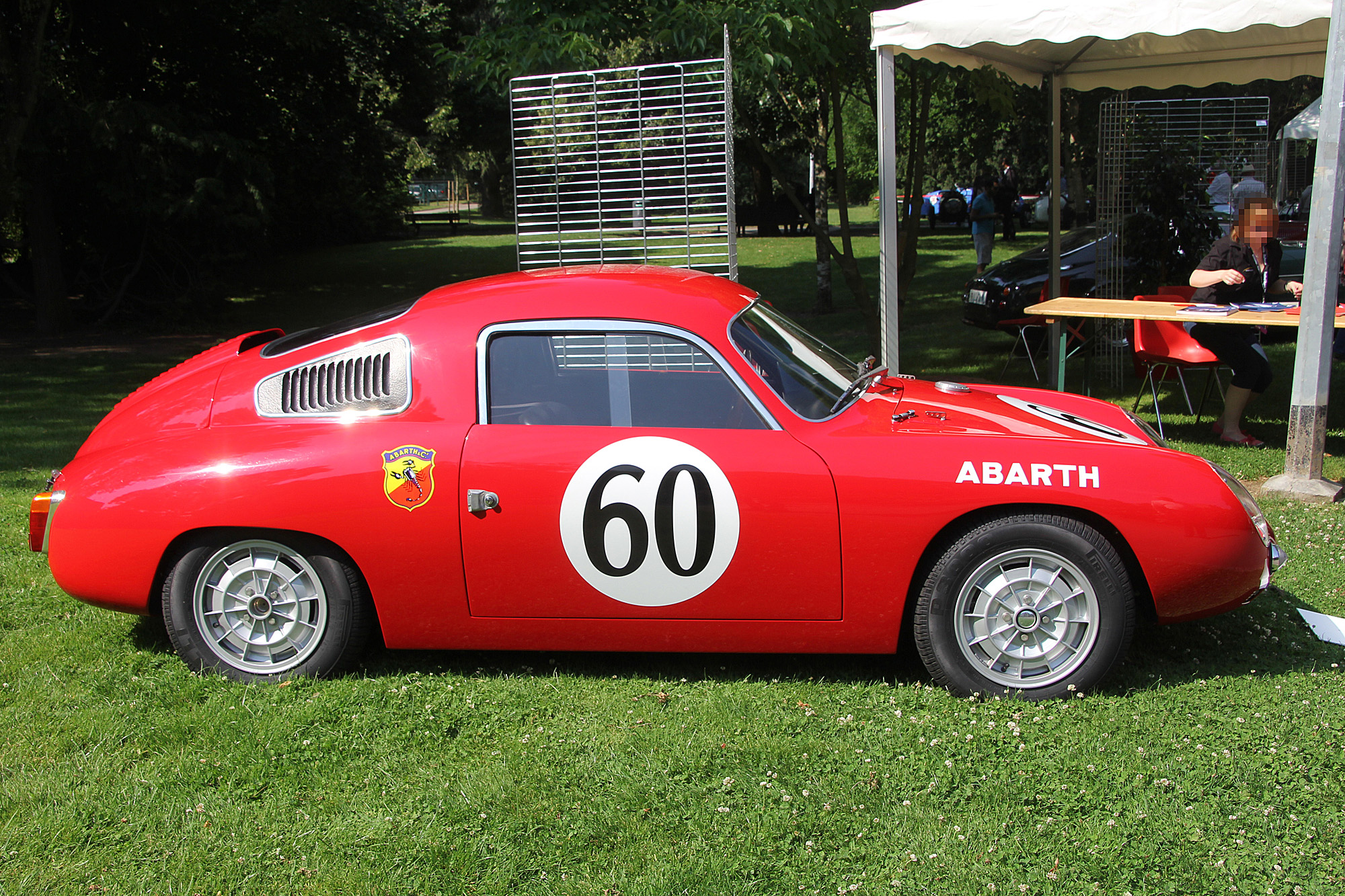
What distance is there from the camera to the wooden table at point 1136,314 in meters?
6.71

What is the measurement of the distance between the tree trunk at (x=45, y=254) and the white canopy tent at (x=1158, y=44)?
1322cm

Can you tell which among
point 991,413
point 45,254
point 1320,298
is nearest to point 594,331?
point 991,413

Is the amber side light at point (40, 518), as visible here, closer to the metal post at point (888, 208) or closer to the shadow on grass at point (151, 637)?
the shadow on grass at point (151, 637)

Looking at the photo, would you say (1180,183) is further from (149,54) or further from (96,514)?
(149,54)

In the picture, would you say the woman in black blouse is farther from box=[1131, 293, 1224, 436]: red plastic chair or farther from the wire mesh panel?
the wire mesh panel

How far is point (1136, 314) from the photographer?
286 inches

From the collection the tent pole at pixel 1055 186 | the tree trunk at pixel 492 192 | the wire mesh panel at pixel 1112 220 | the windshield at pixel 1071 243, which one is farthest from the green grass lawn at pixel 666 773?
the tree trunk at pixel 492 192

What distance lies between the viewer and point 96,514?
3881 mm

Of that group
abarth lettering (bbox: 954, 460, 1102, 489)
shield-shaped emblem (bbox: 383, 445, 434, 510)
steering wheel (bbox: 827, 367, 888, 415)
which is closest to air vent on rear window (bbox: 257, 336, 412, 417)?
shield-shaped emblem (bbox: 383, 445, 434, 510)

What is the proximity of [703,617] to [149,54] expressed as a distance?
1668 centimetres

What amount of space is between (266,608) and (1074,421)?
327cm

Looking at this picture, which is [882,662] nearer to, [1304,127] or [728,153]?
[728,153]

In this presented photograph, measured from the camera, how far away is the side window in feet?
12.5

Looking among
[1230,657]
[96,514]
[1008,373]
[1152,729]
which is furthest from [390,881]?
[1008,373]
